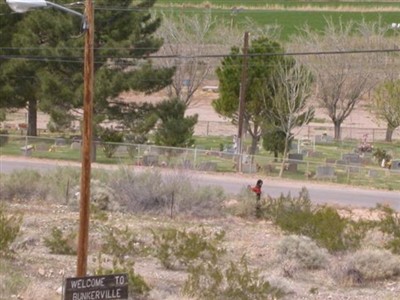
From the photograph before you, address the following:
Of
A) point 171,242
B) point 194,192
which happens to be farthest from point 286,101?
point 171,242

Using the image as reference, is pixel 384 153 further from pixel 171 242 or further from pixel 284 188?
pixel 171 242

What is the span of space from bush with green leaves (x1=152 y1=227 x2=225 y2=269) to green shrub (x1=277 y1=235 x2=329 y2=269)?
1483 mm

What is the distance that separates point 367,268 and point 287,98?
25.0 m

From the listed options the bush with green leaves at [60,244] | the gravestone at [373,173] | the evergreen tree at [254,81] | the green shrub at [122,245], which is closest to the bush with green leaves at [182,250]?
the green shrub at [122,245]

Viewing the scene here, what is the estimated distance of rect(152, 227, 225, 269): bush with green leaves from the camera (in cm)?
2133

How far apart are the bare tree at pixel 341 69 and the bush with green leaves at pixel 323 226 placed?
32406mm

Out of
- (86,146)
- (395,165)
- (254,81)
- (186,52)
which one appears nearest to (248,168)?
(395,165)

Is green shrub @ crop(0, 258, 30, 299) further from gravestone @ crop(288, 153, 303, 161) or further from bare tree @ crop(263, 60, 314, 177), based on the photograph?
bare tree @ crop(263, 60, 314, 177)

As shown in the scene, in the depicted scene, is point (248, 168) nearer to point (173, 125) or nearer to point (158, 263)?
point (173, 125)

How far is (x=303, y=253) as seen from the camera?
22391 millimetres

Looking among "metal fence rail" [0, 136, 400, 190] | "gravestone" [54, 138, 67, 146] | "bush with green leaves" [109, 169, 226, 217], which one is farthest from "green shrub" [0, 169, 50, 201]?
"gravestone" [54, 138, 67, 146]

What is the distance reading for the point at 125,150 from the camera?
43.5 meters

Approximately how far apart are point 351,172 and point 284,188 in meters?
5.45

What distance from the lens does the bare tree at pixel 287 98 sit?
4566 cm
